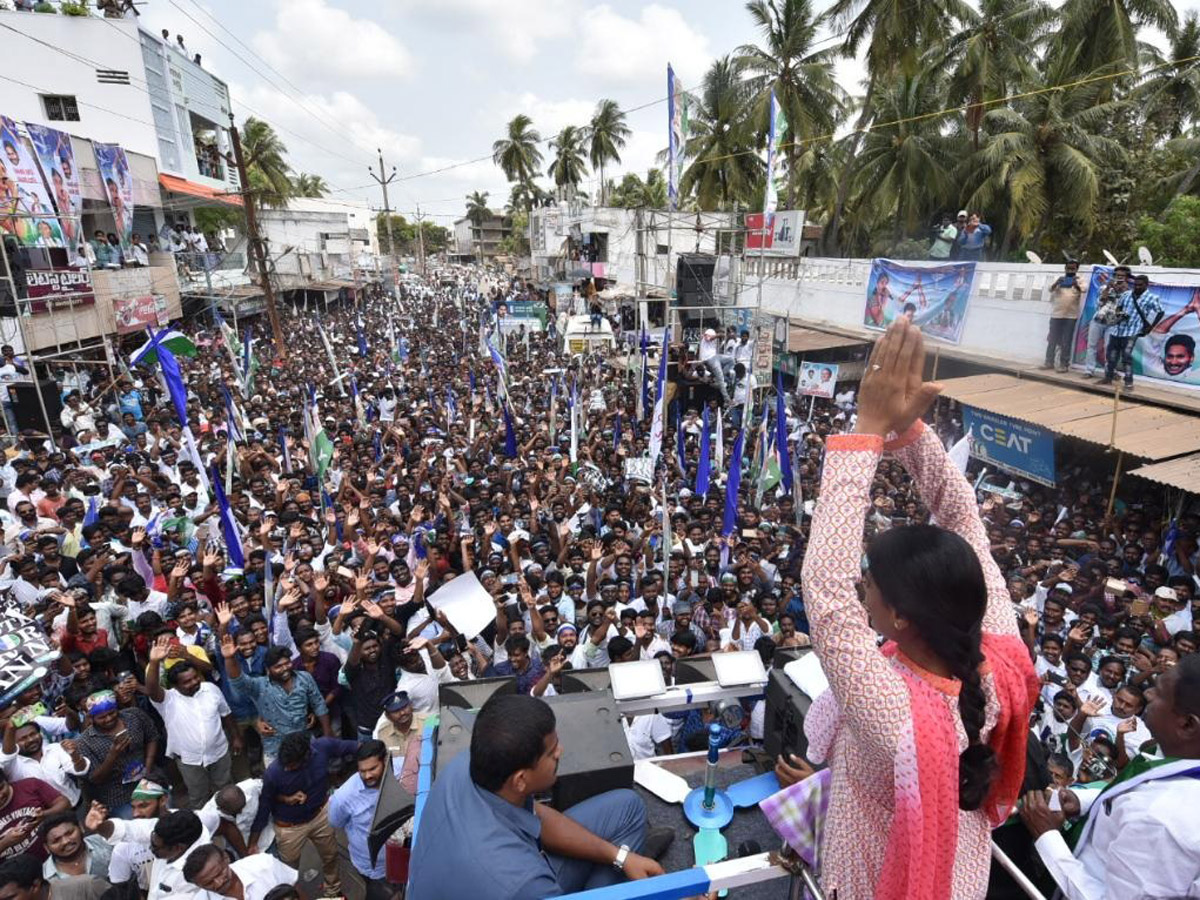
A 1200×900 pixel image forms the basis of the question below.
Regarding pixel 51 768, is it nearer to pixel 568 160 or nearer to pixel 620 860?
pixel 620 860

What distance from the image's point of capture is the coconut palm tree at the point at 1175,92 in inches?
886

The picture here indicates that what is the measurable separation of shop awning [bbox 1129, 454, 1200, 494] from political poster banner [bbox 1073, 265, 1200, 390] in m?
2.11

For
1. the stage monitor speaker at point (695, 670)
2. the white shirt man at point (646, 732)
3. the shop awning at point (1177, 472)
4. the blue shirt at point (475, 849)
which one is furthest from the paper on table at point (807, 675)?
the shop awning at point (1177, 472)

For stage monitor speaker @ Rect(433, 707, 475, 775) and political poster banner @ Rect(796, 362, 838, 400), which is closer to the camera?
stage monitor speaker @ Rect(433, 707, 475, 775)

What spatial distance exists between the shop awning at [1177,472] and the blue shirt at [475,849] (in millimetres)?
8117

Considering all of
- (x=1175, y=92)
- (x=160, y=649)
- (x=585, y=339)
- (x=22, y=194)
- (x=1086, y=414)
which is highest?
(x=1175, y=92)

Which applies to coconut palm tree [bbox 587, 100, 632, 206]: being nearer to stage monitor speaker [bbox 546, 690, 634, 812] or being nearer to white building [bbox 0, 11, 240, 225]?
white building [bbox 0, 11, 240, 225]

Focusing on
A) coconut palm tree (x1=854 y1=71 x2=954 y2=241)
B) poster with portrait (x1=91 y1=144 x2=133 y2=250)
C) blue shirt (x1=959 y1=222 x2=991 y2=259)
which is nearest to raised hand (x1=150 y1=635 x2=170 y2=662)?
blue shirt (x1=959 y1=222 x2=991 y2=259)

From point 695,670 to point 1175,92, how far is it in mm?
31307

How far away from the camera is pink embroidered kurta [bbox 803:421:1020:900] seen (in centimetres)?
123

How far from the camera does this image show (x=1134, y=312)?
9.34 m

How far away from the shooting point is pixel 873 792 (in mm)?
1363

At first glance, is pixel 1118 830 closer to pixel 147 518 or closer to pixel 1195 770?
pixel 1195 770

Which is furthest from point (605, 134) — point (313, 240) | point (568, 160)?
point (313, 240)
